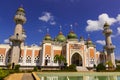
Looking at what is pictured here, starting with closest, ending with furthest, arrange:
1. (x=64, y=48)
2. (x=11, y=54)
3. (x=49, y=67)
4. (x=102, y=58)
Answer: (x=11, y=54)
(x=49, y=67)
(x=64, y=48)
(x=102, y=58)

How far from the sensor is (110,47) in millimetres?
45312

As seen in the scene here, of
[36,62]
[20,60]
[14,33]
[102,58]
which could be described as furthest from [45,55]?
[102,58]

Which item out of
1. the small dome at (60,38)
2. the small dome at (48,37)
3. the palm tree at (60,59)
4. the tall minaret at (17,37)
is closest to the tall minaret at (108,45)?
the palm tree at (60,59)

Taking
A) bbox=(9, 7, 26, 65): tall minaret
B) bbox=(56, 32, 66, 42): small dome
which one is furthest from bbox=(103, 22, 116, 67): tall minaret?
bbox=(9, 7, 26, 65): tall minaret

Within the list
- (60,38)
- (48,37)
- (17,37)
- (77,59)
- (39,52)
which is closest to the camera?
(17,37)

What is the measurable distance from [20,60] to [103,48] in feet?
85.5

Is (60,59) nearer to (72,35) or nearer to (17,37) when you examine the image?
(72,35)

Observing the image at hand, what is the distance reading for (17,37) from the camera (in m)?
38.3

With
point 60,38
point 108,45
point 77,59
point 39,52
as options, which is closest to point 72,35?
point 77,59

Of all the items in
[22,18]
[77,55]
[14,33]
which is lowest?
[77,55]

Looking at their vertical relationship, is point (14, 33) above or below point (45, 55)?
above

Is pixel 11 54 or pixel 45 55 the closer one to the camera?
pixel 11 54

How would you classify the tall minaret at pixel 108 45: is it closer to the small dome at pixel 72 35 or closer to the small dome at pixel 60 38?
the small dome at pixel 72 35

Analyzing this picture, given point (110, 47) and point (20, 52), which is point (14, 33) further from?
point (110, 47)
